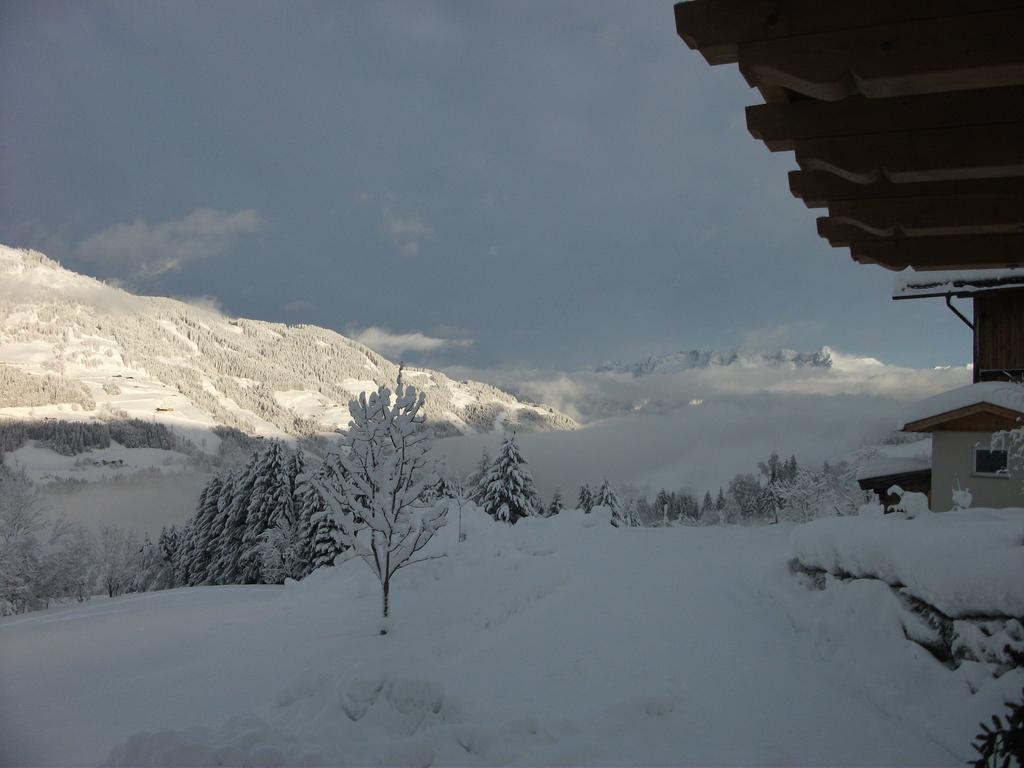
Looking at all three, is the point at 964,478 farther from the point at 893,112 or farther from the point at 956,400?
the point at 893,112

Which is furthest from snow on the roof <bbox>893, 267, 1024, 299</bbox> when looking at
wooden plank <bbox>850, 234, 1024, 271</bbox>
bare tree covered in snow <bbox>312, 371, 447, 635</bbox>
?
bare tree covered in snow <bbox>312, 371, 447, 635</bbox>

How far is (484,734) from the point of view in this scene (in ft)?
14.8

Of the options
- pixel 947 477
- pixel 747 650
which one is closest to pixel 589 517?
pixel 947 477

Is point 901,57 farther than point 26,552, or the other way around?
point 26,552

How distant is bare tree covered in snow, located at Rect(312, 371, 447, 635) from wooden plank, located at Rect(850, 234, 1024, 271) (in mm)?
8731

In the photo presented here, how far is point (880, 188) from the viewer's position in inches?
104

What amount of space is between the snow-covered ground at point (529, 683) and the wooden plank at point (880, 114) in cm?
408

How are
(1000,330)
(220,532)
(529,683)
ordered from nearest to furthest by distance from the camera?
(529,683)
(1000,330)
(220,532)

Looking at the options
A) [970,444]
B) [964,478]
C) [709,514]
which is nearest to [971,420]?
[970,444]

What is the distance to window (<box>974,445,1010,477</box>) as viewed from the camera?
1194cm

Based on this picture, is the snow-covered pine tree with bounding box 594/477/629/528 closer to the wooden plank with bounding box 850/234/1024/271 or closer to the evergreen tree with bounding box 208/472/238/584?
the evergreen tree with bounding box 208/472/238/584

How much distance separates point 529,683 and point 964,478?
38.3 ft

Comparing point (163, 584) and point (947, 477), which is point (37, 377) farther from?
point (947, 477)

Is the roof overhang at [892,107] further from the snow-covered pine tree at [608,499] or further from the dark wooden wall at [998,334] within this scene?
the snow-covered pine tree at [608,499]
